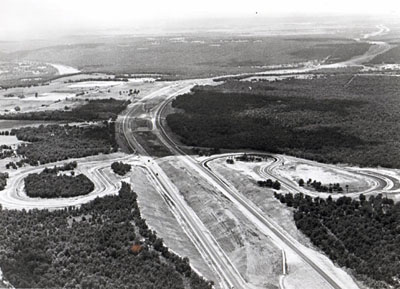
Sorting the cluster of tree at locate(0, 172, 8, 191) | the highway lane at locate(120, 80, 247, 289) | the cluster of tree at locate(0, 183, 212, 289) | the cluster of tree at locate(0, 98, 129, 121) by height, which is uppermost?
the cluster of tree at locate(0, 183, 212, 289)

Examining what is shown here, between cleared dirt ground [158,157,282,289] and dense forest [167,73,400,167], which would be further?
dense forest [167,73,400,167]

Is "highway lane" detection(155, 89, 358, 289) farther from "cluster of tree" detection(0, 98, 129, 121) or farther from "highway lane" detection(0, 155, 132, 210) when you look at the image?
"cluster of tree" detection(0, 98, 129, 121)

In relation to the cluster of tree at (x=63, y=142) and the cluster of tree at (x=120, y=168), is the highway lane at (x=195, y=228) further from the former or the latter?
the cluster of tree at (x=63, y=142)

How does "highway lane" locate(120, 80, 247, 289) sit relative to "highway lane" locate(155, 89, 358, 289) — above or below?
below

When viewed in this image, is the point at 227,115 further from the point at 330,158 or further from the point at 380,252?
the point at 380,252

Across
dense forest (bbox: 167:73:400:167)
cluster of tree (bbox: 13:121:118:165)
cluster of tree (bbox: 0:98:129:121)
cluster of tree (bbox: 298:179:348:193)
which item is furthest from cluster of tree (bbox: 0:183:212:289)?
cluster of tree (bbox: 0:98:129:121)

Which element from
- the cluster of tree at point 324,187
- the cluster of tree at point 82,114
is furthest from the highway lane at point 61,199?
the cluster of tree at point 82,114

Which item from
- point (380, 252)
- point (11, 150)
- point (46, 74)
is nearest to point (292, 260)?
point (380, 252)

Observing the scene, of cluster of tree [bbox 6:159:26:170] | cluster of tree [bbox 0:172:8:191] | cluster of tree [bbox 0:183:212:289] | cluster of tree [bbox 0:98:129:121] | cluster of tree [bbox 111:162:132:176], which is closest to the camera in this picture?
cluster of tree [bbox 0:183:212:289]

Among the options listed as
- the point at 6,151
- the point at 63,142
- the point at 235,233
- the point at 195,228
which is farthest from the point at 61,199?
the point at 63,142
